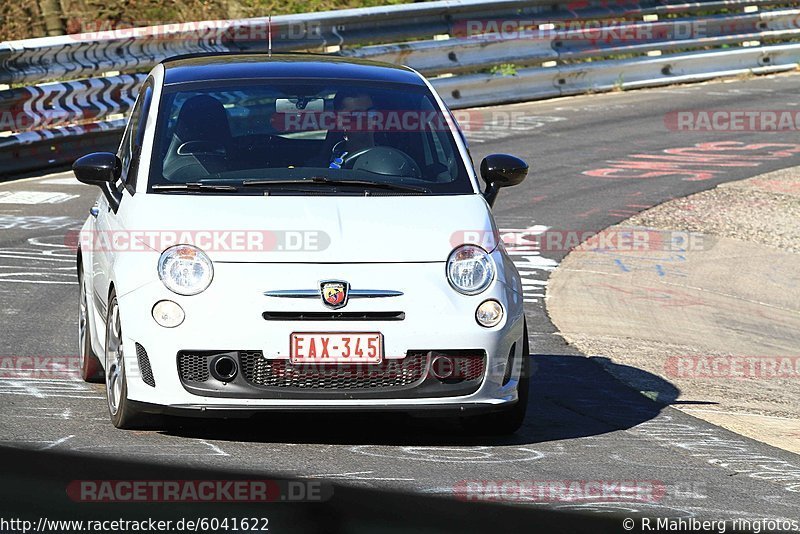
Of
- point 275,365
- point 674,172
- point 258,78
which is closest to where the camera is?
point 275,365

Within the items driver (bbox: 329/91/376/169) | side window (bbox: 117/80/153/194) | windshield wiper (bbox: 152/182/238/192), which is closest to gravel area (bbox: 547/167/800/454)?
driver (bbox: 329/91/376/169)

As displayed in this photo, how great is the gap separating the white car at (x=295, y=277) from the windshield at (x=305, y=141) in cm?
1

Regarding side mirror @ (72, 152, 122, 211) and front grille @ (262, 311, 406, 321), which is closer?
front grille @ (262, 311, 406, 321)

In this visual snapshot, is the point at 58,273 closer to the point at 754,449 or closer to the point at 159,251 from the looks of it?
the point at 159,251

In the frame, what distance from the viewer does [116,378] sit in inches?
256

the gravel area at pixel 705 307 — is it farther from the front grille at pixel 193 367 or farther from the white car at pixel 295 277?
the front grille at pixel 193 367

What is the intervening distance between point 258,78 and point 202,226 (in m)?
1.40

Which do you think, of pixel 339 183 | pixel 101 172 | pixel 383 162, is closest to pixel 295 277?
pixel 339 183

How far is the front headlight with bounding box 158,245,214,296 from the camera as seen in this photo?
6.17 m

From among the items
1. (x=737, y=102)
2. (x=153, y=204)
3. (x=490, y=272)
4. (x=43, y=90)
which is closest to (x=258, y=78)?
(x=153, y=204)

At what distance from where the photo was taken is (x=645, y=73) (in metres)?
21.3

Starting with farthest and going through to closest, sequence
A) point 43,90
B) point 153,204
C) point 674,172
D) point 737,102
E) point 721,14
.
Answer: point 721,14 → point 737,102 → point 674,172 → point 43,90 → point 153,204

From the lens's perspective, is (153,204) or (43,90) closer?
(153,204)

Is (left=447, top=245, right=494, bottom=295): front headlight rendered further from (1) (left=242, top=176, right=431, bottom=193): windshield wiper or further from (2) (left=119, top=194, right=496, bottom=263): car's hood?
(1) (left=242, top=176, right=431, bottom=193): windshield wiper
